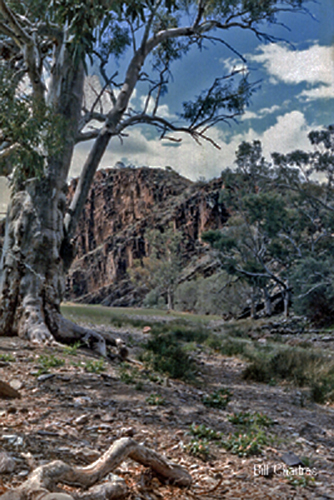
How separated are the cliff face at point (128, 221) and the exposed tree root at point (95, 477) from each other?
67.6 m

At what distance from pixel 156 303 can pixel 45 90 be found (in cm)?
5371

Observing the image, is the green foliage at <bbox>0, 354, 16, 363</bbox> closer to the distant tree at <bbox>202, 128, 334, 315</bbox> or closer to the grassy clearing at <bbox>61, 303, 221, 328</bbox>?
the grassy clearing at <bbox>61, 303, 221, 328</bbox>

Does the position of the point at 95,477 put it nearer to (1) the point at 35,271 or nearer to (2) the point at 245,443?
(2) the point at 245,443

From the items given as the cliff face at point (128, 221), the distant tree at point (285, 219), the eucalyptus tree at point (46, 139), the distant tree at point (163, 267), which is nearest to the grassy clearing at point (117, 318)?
the distant tree at point (285, 219)

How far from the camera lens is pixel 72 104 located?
806cm

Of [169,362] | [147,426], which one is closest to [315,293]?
[169,362]

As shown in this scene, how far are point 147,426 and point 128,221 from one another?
9884 centimetres

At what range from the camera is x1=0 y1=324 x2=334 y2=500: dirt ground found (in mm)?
2406

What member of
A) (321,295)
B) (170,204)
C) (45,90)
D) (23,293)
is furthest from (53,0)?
(170,204)

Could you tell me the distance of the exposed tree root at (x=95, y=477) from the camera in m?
1.51

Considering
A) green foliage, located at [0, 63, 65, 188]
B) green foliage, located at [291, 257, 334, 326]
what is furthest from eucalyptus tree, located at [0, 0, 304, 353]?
green foliage, located at [291, 257, 334, 326]

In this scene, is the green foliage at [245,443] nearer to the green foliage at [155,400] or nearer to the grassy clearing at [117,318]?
the green foliage at [155,400]

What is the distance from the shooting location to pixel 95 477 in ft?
6.36

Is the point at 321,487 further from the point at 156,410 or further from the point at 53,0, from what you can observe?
the point at 53,0
